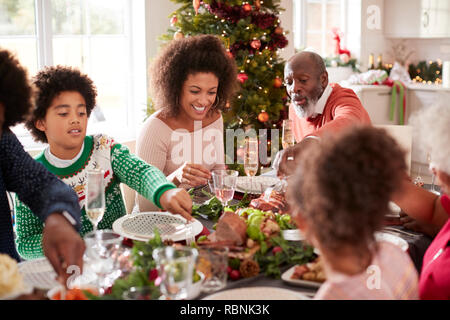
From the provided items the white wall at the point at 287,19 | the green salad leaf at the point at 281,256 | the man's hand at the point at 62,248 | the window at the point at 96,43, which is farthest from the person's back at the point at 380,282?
the white wall at the point at 287,19

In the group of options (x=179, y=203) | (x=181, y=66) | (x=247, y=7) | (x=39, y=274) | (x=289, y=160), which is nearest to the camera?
(x=39, y=274)

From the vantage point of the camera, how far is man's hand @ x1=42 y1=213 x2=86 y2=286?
4.14 feet

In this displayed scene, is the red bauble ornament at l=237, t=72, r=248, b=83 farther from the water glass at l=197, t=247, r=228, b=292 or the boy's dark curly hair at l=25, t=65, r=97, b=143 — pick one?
the water glass at l=197, t=247, r=228, b=292

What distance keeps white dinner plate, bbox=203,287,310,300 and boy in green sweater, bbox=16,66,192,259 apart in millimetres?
533

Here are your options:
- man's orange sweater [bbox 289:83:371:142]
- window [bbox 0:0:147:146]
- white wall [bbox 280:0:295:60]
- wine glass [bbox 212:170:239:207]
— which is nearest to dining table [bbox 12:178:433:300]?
wine glass [bbox 212:170:239:207]

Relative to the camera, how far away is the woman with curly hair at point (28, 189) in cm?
129

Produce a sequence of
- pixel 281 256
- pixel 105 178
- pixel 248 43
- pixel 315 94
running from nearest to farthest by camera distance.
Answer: pixel 281 256
pixel 105 178
pixel 315 94
pixel 248 43

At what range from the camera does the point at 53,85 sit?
1.80 metres

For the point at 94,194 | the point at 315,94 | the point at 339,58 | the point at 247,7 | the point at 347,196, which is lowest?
the point at 94,194

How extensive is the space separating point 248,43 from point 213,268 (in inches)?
114

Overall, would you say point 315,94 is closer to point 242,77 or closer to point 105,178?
point 242,77

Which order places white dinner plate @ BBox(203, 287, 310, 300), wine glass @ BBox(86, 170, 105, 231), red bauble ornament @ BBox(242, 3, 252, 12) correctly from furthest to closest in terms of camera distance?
red bauble ornament @ BBox(242, 3, 252, 12), wine glass @ BBox(86, 170, 105, 231), white dinner plate @ BBox(203, 287, 310, 300)

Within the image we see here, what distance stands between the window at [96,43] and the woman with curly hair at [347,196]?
3.21 m

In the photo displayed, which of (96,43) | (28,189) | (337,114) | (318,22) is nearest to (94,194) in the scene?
(28,189)
